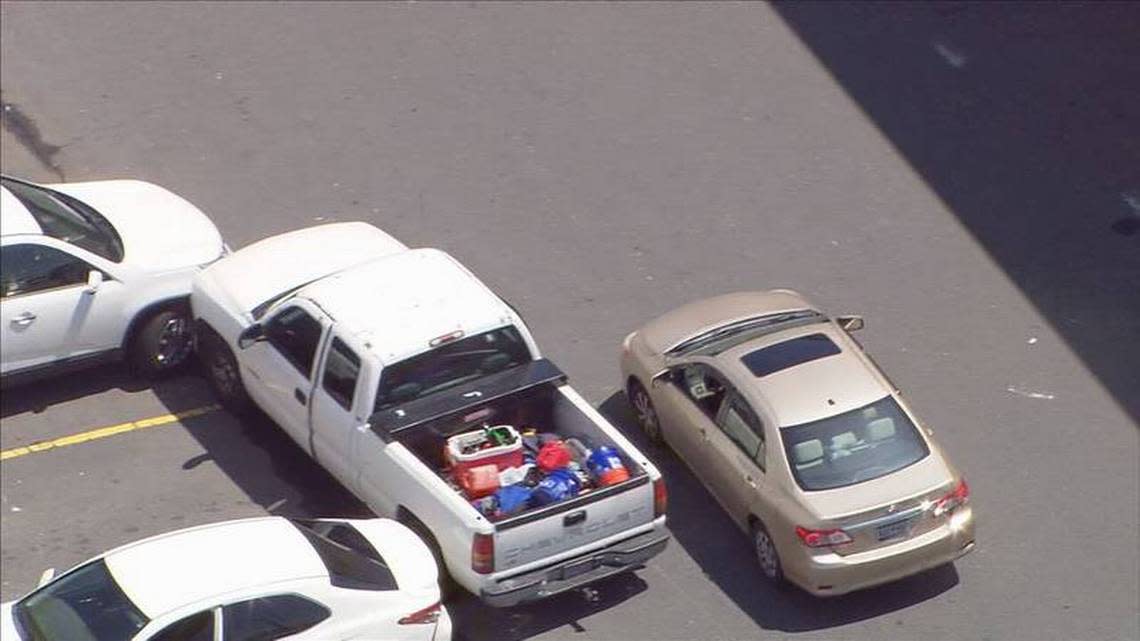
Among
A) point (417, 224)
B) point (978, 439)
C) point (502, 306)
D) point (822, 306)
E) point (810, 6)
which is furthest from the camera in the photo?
point (810, 6)

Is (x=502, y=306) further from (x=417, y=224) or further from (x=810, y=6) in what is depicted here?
(x=810, y=6)

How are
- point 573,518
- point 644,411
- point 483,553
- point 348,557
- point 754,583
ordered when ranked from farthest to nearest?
1. point 644,411
2. point 754,583
3. point 573,518
4. point 483,553
5. point 348,557

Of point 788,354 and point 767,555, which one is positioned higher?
point 788,354

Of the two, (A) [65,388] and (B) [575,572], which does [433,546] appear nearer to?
(B) [575,572]

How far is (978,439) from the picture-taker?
16156mm

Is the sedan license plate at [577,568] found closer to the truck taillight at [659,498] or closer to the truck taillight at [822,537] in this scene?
the truck taillight at [659,498]

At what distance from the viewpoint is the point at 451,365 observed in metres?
14.8

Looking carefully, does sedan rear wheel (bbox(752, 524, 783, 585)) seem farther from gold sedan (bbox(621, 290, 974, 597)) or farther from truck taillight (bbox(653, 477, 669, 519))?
truck taillight (bbox(653, 477, 669, 519))

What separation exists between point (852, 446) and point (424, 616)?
3.61 metres

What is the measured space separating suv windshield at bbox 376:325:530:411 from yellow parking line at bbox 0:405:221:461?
2732 mm

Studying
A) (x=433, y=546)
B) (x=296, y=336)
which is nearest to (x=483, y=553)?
(x=433, y=546)

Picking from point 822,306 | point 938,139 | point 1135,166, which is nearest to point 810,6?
point 938,139

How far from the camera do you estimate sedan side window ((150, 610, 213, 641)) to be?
1196 cm

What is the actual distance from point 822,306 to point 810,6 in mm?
6262
